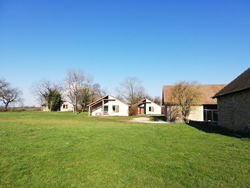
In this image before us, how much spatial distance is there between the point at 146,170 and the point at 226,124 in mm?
11814

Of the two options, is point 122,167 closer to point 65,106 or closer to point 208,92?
point 208,92

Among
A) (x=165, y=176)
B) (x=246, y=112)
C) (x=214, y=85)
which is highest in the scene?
(x=214, y=85)

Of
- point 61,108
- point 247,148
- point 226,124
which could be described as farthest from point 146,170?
point 61,108

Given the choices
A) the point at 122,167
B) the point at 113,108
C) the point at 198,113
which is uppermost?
the point at 113,108

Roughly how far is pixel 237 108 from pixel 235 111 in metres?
0.36

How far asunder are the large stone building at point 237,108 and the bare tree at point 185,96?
5070mm

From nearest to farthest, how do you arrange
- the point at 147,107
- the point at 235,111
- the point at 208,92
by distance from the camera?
the point at 235,111, the point at 208,92, the point at 147,107

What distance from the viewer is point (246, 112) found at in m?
9.91

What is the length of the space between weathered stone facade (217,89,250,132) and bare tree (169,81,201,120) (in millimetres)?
5091

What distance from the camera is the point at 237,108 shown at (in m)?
11.0

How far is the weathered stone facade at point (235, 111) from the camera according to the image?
991cm

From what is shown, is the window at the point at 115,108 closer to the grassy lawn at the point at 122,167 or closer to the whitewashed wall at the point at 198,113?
the whitewashed wall at the point at 198,113

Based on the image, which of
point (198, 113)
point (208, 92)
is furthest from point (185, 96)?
point (208, 92)

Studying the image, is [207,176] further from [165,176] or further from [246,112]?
[246,112]
